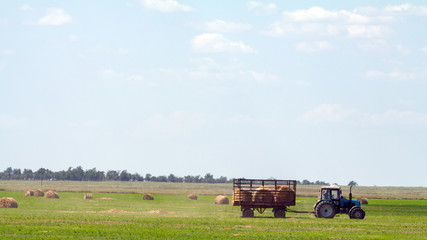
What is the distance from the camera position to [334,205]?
4897cm

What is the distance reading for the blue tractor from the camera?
48.3 meters

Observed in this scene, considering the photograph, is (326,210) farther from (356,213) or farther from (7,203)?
(7,203)

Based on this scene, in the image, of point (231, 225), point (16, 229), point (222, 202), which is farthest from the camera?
point (222, 202)

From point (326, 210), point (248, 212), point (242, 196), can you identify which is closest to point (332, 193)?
point (326, 210)

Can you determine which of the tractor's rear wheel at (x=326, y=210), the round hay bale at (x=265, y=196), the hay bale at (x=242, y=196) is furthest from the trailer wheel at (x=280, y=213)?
the tractor's rear wheel at (x=326, y=210)

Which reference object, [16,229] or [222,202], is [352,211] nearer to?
[16,229]

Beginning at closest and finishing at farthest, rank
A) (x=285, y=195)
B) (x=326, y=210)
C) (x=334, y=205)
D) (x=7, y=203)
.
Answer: (x=326, y=210) < (x=334, y=205) < (x=285, y=195) < (x=7, y=203)

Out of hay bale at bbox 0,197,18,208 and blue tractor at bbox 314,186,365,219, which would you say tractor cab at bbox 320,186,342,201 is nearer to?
blue tractor at bbox 314,186,365,219

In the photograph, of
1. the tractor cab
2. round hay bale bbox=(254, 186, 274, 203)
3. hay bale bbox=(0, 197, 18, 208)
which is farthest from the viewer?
hay bale bbox=(0, 197, 18, 208)

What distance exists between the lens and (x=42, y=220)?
41562 millimetres

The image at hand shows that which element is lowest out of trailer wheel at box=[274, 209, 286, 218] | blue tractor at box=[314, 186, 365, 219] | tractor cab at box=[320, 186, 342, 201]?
trailer wheel at box=[274, 209, 286, 218]

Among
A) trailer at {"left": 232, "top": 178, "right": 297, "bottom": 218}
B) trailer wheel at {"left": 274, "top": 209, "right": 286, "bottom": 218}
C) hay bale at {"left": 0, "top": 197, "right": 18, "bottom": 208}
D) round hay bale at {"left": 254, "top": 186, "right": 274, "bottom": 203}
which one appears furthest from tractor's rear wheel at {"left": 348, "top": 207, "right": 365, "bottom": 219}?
hay bale at {"left": 0, "top": 197, "right": 18, "bottom": 208}

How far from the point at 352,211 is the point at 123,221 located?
18151mm

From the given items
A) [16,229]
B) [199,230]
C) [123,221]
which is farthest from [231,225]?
[16,229]
